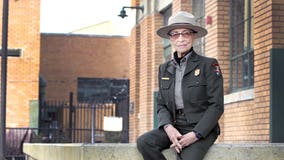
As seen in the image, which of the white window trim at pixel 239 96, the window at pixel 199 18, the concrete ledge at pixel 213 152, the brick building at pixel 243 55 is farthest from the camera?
the window at pixel 199 18

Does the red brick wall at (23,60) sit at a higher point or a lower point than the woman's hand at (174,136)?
higher

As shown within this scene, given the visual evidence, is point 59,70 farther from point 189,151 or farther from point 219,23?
point 189,151

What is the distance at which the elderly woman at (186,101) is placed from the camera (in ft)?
14.6

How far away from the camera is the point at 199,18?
13.1 meters

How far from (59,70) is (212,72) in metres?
33.2

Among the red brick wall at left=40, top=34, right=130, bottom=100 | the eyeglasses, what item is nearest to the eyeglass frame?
the eyeglasses

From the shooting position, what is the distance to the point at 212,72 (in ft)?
14.8

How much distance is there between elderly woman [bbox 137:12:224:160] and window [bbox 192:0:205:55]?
7.96 m

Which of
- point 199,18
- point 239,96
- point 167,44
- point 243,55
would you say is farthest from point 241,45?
point 167,44

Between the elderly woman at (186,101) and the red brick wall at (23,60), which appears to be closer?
the elderly woman at (186,101)

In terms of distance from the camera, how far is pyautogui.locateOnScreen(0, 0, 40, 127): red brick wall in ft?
77.2

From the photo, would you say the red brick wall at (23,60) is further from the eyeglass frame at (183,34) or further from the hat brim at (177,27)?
the eyeglass frame at (183,34)

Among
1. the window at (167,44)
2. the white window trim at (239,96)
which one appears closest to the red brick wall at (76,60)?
the window at (167,44)

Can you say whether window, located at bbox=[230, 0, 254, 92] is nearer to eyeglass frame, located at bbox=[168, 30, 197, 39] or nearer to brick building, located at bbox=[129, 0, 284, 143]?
brick building, located at bbox=[129, 0, 284, 143]
